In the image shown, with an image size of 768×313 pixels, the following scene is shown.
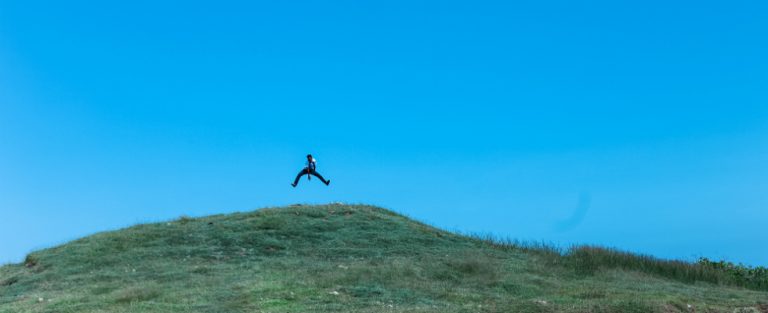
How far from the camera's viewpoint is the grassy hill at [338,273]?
14047mm

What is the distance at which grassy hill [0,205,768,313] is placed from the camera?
46.1ft

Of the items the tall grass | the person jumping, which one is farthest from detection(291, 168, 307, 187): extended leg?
the tall grass

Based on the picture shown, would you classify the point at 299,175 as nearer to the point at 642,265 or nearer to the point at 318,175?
the point at 318,175

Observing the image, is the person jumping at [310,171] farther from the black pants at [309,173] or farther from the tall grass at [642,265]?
the tall grass at [642,265]

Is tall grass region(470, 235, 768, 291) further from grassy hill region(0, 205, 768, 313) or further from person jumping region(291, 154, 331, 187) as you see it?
person jumping region(291, 154, 331, 187)

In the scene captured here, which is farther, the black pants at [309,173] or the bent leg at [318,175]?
the bent leg at [318,175]

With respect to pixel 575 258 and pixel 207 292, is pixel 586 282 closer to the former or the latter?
pixel 575 258

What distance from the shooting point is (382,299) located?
46.8 ft

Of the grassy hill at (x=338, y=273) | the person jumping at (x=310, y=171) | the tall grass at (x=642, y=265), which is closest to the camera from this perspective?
the grassy hill at (x=338, y=273)

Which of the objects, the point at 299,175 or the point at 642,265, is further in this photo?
the point at 299,175

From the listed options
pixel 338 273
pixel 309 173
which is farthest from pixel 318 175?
pixel 338 273

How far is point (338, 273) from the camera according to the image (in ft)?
55.4

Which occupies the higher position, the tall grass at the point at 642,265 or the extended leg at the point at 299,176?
the extended leg at the point at 299,176

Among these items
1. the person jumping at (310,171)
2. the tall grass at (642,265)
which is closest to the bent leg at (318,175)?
the person jumping at (310,171)
